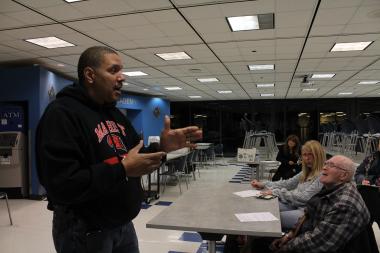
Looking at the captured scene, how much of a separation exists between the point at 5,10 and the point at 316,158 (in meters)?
3.54

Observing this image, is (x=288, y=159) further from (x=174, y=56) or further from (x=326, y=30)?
(x=174, y=56)

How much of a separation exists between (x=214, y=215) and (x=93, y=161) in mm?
1415

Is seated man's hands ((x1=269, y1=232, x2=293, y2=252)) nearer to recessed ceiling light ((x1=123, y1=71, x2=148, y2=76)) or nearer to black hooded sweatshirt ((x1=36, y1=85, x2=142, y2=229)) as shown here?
black hooded sweatshirt ((x1=36, y1=85, x2=142, y2=229))

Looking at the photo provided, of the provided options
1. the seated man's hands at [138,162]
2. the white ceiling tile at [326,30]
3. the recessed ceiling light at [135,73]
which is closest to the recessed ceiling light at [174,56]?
the recessed ceiling light at [135,73]

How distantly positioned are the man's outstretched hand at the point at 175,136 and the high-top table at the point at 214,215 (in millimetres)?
904

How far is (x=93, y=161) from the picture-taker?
113 cm

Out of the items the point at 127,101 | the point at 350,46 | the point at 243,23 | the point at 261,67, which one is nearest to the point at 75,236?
the point at 243,23

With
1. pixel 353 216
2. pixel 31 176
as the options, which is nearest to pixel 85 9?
pixel 353 216

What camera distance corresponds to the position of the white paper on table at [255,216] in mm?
2252

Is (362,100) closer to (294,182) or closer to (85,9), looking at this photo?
(294,182)

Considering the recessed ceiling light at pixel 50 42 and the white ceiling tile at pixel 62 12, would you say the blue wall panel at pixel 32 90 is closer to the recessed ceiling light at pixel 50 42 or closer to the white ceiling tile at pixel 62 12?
the recessed ceiling light at pixel 50 42

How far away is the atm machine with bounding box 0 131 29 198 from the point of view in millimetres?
6055

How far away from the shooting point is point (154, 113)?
1280 cm

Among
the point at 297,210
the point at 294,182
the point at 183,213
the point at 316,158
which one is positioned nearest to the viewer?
the point at 183,213
